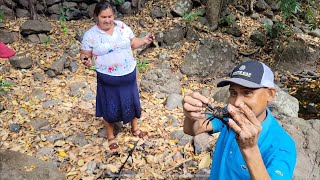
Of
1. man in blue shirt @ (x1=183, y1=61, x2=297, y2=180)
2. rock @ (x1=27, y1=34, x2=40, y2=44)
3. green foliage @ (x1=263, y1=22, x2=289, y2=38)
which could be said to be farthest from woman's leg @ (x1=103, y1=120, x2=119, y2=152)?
green foliage @ (x1=263, y1=22, x2=289, y2=38)

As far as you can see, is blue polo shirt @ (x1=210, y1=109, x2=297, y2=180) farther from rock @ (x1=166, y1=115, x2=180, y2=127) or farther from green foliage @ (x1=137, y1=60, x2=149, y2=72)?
green foliage @ (x1=137, y1=60, x2=149, y2=72)

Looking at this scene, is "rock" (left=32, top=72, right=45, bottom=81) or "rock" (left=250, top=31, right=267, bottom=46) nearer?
"rock" (left=32, top=72, right=45, bottom=81)

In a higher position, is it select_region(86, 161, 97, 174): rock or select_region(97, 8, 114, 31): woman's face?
select_region(97, 8, 114, 31): woman's face

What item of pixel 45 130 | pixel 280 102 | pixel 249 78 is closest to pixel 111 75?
pixel 45 130

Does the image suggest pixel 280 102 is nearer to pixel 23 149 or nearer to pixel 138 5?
pixel 23 149

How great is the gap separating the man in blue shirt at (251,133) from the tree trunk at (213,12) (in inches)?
253

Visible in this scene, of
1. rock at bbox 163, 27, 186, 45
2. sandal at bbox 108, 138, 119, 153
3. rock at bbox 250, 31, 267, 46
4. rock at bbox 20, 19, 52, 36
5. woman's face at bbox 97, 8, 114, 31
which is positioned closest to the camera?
woman's face at bbox 97, 8, 114, 31

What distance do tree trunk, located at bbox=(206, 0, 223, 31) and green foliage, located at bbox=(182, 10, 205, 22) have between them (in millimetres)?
193

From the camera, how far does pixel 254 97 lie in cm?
206

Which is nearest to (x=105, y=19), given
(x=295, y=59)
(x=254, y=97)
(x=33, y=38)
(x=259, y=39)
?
(x=254, y=97)

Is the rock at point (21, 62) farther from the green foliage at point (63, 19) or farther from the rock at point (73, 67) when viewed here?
the green foliage at point (63, 19)

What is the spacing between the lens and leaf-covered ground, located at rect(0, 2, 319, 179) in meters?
4.31

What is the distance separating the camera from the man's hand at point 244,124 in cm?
165

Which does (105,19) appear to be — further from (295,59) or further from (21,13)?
(295,59)
